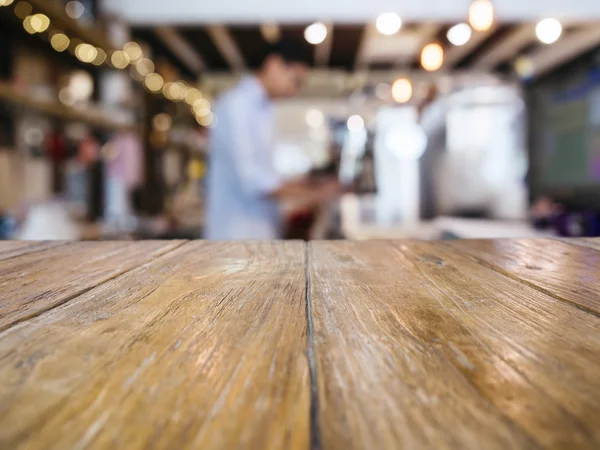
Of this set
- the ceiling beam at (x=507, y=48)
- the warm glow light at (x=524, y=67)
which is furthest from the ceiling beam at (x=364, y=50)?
the warm glow light at (x=524, y=67)

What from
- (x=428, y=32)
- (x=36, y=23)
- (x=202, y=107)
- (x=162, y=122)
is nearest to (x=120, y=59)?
(x=162, y=122)

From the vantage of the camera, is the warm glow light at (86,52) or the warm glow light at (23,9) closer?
the warm glow light at (23,9)

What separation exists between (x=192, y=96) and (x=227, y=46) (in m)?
1.30

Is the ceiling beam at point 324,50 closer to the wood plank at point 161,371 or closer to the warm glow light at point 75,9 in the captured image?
the warm glow light at point 75,9

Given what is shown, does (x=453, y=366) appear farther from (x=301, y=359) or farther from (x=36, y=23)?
(x=36, y=23)

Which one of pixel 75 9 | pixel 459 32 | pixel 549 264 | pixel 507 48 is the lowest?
pixel 549 264

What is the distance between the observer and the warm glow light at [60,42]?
3.00 meters

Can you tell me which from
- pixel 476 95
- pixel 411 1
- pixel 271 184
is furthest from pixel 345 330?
pixel 476 95

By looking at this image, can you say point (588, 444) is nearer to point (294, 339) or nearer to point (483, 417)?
point (483, 417)

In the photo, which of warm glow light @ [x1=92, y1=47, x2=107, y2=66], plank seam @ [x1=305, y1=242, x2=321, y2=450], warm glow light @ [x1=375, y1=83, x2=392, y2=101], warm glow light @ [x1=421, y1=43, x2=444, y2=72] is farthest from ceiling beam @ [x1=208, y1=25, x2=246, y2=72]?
plank seam @ [x1=305, y1=242, x2=321, y2=450]

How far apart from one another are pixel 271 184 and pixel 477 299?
1.65 m

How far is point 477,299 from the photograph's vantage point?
0.51 meters

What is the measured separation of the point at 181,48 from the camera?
5.35 meters

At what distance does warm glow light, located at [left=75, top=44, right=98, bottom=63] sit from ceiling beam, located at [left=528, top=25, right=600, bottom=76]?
4743 mm
